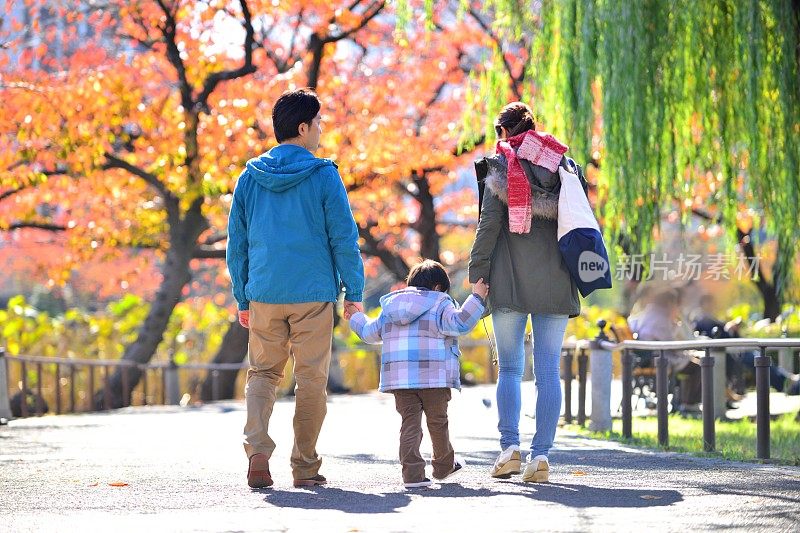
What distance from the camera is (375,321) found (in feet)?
20.8

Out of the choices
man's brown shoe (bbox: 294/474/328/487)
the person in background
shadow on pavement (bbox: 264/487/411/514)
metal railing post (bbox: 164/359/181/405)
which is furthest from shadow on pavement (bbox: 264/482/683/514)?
metal railing post (bbox: 164/359/181/405)

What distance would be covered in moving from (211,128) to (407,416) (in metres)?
13.3

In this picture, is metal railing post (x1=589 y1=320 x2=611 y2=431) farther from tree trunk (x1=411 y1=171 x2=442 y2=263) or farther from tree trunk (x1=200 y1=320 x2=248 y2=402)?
tree trunk (x1=411 y1=171 x2=442 y2=263)

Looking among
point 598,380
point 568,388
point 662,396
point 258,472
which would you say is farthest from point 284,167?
point 568,388

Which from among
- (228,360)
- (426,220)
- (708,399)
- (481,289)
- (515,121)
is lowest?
(228,360)

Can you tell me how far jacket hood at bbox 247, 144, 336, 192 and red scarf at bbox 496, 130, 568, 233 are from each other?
2.66ft

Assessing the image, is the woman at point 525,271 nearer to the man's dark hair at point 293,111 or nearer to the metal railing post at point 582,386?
the man's dark hair at point 293,111

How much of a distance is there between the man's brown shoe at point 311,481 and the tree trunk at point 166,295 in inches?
494

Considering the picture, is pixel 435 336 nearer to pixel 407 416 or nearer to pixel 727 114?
pixel 407 416

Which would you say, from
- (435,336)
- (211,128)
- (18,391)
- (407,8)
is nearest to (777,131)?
(407,8)

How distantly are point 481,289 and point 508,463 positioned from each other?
84 cm

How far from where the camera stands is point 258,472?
6.27 metres

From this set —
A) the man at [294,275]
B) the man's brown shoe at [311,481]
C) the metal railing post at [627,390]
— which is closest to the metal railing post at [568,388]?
the metal railing post at [627,390]

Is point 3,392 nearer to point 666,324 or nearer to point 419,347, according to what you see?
point 666,324
